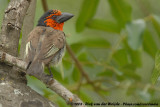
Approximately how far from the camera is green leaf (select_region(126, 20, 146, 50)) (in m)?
3.57

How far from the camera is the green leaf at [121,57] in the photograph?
4.16 m

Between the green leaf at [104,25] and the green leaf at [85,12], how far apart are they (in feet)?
0.36

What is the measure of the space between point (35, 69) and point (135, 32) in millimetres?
1527

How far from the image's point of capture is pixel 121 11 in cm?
405

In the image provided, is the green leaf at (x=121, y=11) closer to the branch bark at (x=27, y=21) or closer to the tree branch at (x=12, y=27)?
the branch bark at (x=27, y=21)

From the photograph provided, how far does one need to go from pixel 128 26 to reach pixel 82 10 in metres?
0.81

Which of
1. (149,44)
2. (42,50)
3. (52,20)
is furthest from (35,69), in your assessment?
(149,44)

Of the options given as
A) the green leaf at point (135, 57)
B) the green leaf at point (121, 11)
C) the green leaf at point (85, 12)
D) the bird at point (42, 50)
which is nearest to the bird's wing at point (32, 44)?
the bird at point (42, 50)

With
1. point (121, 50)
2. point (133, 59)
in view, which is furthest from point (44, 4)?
point (133, 59)

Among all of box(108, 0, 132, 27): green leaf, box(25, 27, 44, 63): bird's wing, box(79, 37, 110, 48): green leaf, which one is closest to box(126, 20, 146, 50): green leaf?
box(108, 0, 132, 27): green leaf

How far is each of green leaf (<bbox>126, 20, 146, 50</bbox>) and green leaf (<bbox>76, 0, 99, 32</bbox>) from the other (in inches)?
27.4

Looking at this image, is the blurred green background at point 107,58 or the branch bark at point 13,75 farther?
the blurred green background at point 107,58

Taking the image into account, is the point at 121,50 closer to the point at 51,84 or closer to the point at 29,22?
the point at 29,22

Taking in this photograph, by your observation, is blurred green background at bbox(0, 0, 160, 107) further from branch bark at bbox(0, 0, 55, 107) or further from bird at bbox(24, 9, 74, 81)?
branch bark at bbox(0, 0, 55, 107)
